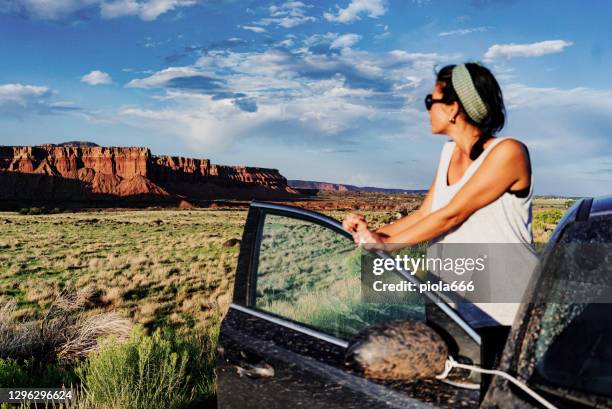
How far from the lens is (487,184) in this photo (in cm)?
197

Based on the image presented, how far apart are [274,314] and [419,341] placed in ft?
3.44

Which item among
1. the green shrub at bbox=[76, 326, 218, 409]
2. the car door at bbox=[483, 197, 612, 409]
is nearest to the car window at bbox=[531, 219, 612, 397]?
the car door at bbox=[483, 197, 612, 409]

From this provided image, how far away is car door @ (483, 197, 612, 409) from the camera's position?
1.62 m

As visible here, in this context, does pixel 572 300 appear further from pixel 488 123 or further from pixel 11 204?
pixel 11 204

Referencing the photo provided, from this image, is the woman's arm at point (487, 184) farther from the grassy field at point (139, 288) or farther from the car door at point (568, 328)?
the grassy field at point (139, 288)

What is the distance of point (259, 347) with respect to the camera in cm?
239

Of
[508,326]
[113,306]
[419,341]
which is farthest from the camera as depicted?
[113,306]

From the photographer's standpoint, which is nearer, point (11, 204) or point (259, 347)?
point (259, 347)

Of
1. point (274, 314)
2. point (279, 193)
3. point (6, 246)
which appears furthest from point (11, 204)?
point (274, 314)

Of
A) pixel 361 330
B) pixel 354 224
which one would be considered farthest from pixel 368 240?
pixel 361 330

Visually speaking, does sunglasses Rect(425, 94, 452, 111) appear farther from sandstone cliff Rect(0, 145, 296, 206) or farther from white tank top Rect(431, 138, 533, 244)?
sandstone cliff Rect(0, 145, 296, 206)

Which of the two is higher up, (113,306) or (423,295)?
(423,295)

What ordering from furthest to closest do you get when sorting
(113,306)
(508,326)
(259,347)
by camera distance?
(113,306), (259,347), (508,326)

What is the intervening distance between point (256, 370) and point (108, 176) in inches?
5436
